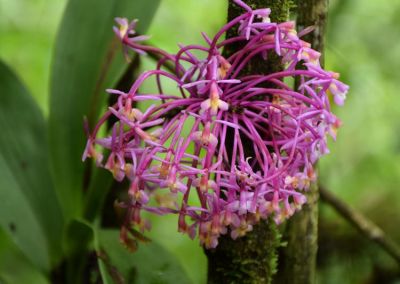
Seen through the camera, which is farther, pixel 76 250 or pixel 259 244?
pixel 76 250

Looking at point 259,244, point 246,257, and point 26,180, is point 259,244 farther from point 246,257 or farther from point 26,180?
point 26,180

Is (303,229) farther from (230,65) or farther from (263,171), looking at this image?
(230,65)

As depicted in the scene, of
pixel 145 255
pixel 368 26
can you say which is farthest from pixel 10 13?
pixel 145 255

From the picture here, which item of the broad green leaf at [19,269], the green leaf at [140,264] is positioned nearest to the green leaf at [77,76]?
the green leaf at [140,264]

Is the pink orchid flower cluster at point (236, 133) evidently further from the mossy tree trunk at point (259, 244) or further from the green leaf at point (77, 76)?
the green leaf at point (77, 76)

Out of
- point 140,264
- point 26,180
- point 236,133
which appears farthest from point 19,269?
point 236,133
